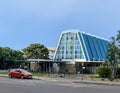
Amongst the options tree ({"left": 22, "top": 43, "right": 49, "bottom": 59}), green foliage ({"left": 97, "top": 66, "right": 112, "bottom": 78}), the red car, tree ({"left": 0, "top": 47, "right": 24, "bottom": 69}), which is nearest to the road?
the red car

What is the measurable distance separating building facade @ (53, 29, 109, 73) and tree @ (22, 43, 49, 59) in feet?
42.5

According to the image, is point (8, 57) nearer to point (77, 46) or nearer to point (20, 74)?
point (77, 46)

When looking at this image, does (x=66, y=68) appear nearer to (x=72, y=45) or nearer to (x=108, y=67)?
(x=72, y=45)

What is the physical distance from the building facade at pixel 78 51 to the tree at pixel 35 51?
12952 mm

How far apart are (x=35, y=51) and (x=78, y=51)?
63.7 ft

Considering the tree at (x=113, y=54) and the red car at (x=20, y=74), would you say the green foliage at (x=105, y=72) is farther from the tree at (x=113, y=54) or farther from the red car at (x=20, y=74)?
the red car at (x=20, y=74)

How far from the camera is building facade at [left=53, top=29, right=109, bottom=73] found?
3310 inches

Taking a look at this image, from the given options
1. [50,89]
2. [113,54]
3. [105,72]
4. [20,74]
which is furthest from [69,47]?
[50,89]

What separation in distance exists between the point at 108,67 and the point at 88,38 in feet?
124

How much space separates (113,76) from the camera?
50.2m

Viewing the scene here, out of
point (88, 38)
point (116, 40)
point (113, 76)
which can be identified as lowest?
point (113, 76)

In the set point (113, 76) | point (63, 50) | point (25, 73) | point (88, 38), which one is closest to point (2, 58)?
point (63, 50)

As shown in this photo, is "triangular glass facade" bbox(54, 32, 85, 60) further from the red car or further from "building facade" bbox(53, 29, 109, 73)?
the red car

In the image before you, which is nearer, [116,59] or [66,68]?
[116,59]
